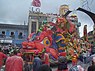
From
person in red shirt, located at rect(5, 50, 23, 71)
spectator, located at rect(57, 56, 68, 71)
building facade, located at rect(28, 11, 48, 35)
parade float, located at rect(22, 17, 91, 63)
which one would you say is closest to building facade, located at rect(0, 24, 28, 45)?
building facade, located at rect(28, 11, 48, 35)

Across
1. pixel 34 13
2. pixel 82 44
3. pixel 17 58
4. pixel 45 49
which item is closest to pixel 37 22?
pixel 34 13

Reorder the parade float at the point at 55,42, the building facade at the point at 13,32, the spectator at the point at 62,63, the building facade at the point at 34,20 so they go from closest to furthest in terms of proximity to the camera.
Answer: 1. the spectator at the point at 62,63
2. the parade float at the point at 55,42
3. the building facade at the point at 13,32
4. the building facade at the point at 34,20

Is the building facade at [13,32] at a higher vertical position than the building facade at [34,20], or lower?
lower

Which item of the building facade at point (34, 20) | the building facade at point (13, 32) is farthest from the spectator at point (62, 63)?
the building facade at point (34, 20)

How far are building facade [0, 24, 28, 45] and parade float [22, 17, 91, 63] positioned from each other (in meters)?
28.3

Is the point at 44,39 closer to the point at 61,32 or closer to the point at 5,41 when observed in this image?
the point at 61,32

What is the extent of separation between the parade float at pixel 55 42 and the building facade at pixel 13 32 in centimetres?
2835

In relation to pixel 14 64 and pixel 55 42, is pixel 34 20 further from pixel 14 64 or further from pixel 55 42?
pixel 14 64

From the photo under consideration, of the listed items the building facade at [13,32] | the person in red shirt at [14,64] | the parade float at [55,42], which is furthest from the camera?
the building facade at [13,32]

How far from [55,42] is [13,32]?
31.1 metres

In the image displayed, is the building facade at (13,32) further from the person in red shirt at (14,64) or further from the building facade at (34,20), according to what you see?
the person in red shirt at (14,64)

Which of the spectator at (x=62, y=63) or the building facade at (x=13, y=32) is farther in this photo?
the building facade at (x=13, y=32)

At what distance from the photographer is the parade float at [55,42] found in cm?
1591

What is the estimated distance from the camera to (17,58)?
613 cm
